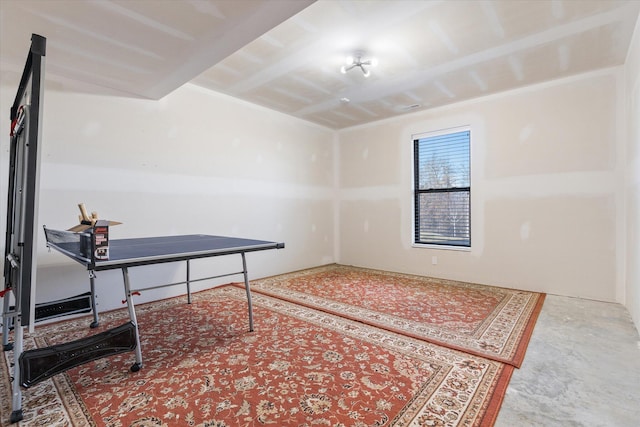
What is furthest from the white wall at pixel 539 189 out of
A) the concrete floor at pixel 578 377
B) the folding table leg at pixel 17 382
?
the folding table leg at pixel 17 382

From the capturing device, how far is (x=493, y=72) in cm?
361

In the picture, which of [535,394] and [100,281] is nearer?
[535,394]

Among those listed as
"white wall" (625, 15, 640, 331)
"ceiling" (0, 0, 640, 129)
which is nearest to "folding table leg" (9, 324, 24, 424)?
"ceiling" (0, 0, 640, 129)

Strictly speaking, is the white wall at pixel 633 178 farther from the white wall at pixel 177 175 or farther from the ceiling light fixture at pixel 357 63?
the white wall at pixel 177 175

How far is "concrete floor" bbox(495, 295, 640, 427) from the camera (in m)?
1.58

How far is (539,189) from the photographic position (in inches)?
157

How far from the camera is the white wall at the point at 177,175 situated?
3064mm

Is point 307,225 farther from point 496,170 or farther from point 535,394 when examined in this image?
point 535,394

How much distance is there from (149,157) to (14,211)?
6.08 ft

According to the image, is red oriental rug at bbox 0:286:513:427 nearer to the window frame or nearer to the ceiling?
the ceiling

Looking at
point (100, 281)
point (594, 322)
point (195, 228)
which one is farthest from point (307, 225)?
point (594, 322)

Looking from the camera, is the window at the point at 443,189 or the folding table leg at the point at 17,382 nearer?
the folding table leg at the point at 17,382

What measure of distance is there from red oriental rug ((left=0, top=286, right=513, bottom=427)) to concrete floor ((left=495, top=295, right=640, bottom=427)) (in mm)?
127

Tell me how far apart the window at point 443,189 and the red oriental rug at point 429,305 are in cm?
73
